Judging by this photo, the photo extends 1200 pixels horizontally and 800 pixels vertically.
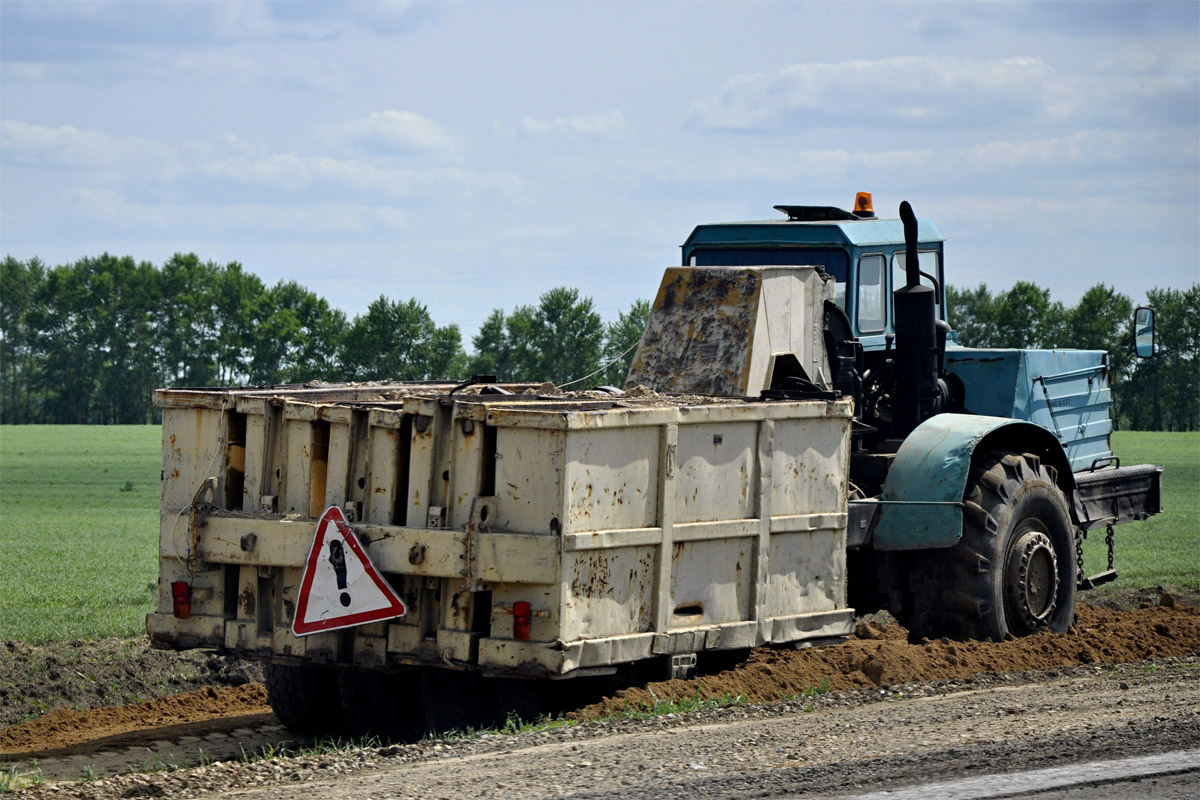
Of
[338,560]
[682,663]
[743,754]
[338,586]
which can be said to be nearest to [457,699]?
[338,586]

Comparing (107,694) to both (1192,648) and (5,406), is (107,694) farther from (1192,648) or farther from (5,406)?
(5,406)

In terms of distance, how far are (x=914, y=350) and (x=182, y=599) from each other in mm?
5794

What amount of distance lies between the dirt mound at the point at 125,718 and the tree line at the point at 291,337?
6118cm

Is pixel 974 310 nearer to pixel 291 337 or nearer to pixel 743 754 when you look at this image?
pixel 291 337

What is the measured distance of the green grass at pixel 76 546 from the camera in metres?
14.7

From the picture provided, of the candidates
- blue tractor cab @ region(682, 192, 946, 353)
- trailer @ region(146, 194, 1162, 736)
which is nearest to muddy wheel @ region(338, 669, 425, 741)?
trailer @ region(146, 194, 1162, 736)

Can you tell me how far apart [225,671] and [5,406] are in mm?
102360

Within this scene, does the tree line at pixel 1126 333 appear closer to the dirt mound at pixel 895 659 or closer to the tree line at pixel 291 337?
the tree line at pixel 291 337

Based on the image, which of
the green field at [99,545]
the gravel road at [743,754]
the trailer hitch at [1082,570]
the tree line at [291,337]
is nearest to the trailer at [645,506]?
the trailer hitch at [1082,570]

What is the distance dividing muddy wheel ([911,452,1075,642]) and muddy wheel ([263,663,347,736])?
4.30 meters

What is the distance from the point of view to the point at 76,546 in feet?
72.1

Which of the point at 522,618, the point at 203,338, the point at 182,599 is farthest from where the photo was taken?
the point at 203,338

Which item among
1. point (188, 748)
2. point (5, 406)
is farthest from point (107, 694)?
point (5, 406)

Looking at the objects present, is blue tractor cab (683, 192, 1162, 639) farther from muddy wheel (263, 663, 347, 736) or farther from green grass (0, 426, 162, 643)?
green grass (0, 426, 162, 643)
